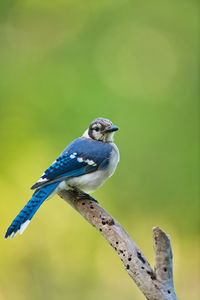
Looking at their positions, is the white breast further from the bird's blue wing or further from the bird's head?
the bird's head

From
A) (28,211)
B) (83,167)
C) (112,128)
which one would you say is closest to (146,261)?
(28,211)

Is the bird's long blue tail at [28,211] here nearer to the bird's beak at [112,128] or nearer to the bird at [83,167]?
the bird at [83,167]

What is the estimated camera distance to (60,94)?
486 cm

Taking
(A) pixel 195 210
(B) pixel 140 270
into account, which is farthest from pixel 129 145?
(B) pixel 140 270

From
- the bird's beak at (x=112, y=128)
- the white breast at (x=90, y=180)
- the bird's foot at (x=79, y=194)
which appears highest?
the bird's beak at (x=112, y=128)

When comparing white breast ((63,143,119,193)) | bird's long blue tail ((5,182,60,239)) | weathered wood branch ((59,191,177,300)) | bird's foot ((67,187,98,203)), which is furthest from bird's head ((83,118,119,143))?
weathered wood branch ((59,191,177,300))

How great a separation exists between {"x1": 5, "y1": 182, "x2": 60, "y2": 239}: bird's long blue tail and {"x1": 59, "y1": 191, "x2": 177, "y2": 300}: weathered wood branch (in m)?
0.35

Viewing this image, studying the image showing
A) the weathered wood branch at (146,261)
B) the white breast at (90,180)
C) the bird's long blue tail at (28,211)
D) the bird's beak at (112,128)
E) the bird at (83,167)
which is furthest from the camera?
the bird's beak at (112,128)

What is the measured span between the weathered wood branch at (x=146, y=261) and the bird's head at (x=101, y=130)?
2.53ft

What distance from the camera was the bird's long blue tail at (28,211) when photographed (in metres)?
2.30

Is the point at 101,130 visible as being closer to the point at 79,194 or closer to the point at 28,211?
the point at 79,194

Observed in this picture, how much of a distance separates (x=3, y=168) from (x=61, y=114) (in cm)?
82

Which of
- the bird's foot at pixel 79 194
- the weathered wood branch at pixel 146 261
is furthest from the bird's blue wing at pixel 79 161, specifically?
the weathered wood branch at pixel 146 261

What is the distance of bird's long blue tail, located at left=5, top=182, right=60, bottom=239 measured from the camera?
2.30 m
